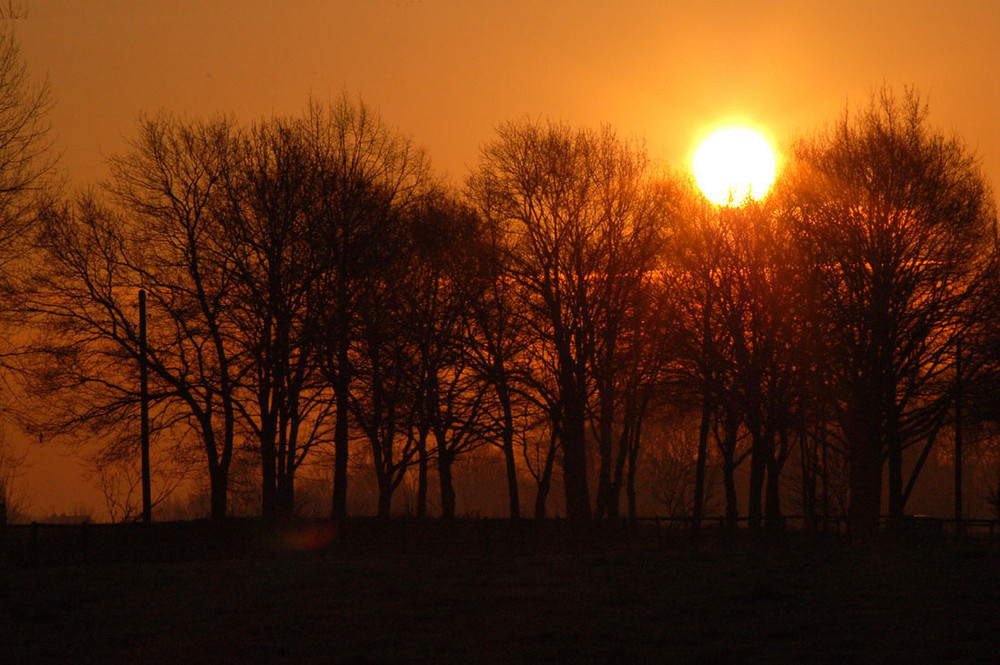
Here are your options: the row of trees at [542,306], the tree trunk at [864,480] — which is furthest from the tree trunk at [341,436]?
the tree trunk at [864,480]

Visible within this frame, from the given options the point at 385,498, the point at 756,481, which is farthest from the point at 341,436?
the point at 756,481

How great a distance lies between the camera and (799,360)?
3167 cm

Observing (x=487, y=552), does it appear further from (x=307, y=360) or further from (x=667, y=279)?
(x=667, y=279)

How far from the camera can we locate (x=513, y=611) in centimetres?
1555

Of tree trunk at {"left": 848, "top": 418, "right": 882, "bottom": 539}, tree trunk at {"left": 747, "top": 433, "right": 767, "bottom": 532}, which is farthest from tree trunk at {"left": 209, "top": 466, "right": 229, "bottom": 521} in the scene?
tree trunk at {"left": 848, "top": 418, "right": 882, "bottom": 539}

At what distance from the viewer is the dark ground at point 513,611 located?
1244 cm

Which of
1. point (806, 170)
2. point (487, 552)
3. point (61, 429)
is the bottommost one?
point (487, 552)

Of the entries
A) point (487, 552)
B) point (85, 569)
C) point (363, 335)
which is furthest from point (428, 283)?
point (85, 569)

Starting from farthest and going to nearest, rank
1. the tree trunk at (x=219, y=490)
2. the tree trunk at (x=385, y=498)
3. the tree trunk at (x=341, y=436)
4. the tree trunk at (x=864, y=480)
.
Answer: the tree trunk at (x=385, y=498)
the tree trunk at (x=219, y=490)
the tree trunk at (x=341, y=436)
the tree trunk at (x=864, y=480)

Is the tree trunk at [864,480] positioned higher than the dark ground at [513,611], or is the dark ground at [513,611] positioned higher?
the tree trunk at [864,480]

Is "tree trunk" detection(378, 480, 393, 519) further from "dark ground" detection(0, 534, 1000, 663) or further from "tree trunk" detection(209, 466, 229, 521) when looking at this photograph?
"dark ground" detection(0, 534, 1000, 663)

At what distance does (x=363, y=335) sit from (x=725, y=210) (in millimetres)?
11690

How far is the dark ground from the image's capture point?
40.8 feet

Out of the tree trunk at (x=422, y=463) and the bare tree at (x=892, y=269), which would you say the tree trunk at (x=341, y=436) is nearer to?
the tree trunk at (x=422, y=463)
